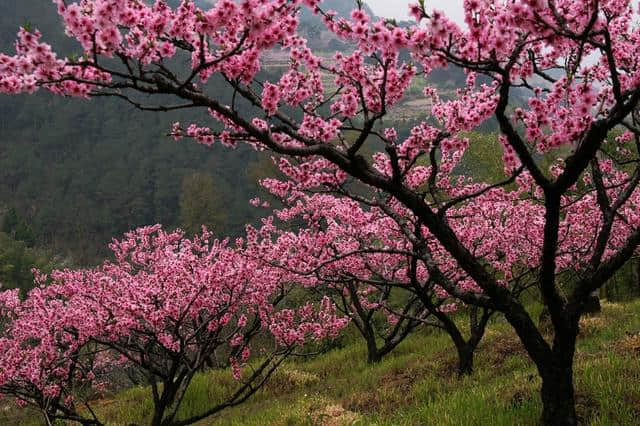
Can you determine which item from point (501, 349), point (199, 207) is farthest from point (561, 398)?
point (199, 207)

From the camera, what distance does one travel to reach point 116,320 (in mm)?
8000

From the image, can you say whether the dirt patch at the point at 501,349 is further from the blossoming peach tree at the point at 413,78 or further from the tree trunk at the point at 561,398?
the blossoming peach tree at the point at 413,78

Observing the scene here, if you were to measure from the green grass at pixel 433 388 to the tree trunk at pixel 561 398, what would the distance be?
0.36 meters

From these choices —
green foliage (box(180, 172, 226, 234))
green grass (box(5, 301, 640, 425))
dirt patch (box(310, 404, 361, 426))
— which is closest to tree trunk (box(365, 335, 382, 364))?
green grass (box(5, 301, 640, 425))

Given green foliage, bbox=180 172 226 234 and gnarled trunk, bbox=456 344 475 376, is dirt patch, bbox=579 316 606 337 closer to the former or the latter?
gnarled trunk, bbox=456 344 475 376

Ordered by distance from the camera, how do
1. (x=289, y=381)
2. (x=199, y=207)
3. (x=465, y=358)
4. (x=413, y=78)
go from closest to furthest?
1. (x=413, y=78)
2. (x=465, y=358)
3. (x=289, y=381)
4. (x=199, y=207)

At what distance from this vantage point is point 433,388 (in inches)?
329

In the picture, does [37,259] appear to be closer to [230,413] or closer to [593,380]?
[230,413]

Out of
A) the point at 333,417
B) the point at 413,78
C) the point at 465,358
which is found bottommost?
the point at 333,417

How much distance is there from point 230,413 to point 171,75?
335 inches

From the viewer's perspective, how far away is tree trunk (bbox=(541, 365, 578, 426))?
4.73 m

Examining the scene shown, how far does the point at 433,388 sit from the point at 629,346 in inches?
127

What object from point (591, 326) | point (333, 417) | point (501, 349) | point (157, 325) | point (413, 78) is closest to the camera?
point (413, 78)

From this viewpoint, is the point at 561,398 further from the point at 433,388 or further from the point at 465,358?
the point at 465,358
